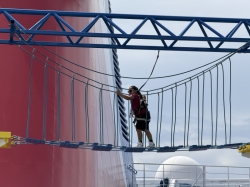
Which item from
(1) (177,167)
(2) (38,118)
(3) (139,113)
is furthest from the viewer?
(1) (177,167)

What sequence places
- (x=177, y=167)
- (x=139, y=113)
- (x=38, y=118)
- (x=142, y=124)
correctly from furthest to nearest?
(x=177, y=167), (x=142, y=124), (x=139, y=113), (x=38, y=118)

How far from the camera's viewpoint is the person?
13.8 metres

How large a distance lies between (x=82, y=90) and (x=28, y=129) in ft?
7.97

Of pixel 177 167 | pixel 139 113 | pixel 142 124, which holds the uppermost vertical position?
pixel 139 113

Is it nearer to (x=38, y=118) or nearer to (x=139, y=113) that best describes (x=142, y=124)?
(x=139, y=113)

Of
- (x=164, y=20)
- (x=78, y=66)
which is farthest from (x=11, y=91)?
(x=164, y=20)

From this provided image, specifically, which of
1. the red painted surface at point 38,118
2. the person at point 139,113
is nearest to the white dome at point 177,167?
the person at point 139,113

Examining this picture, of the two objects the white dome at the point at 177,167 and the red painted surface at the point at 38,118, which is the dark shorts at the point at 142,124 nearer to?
the red painted surface at the point at 38,118

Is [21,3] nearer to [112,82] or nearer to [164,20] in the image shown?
[164,20]

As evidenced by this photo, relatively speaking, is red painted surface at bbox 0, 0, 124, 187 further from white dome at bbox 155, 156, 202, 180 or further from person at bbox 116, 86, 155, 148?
white dome at bbox 155, 156, 202, 180

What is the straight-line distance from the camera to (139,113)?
14.0 metres

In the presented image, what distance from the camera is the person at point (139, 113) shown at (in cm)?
1376

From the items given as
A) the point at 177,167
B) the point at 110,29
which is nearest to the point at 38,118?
the point at 110,29

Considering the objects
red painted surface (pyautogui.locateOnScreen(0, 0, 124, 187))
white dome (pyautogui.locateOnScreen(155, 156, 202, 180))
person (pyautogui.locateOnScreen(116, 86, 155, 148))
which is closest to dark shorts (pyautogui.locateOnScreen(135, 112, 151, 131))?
person (pyautogui.locateOnScreen(116, 86, 155, 148))
